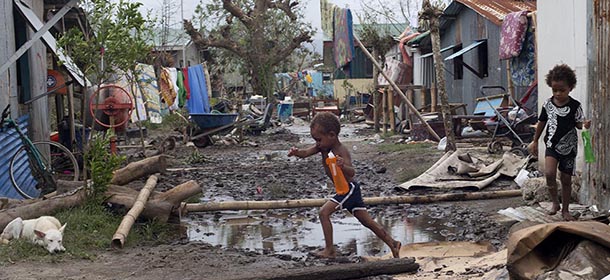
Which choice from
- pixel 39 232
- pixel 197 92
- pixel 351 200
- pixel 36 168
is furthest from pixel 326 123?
pixel 197 92

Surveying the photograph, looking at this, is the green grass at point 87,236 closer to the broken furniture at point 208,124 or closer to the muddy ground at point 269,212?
the muddy ground at point 269,212

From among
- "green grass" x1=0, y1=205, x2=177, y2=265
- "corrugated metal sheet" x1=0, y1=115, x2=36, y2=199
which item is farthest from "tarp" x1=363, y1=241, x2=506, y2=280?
"corrugated metal sheet" x1=0, y1=115, x2=36, y2=199

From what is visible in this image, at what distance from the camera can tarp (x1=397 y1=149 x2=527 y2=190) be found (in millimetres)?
9469

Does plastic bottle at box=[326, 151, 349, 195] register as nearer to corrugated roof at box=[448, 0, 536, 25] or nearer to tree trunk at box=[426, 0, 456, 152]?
tree trunk at box=[426, 0, 456, 152]

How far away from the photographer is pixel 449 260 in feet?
18.7

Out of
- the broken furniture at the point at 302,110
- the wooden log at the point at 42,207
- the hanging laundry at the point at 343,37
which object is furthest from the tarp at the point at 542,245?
the broken furniture at the point at 302,110

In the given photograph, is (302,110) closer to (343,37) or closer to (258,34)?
(258,34)

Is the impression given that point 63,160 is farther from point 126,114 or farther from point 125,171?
point 125,171

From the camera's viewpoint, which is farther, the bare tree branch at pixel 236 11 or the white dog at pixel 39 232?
the bare tree branch at pixel 236 11

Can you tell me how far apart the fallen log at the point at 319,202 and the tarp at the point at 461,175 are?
27.8 inches

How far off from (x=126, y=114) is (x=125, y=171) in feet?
17.0

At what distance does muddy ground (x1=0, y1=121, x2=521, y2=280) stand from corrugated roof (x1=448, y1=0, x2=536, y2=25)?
4.18m

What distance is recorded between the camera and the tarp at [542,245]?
13.8ft

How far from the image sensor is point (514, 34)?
595 inches
